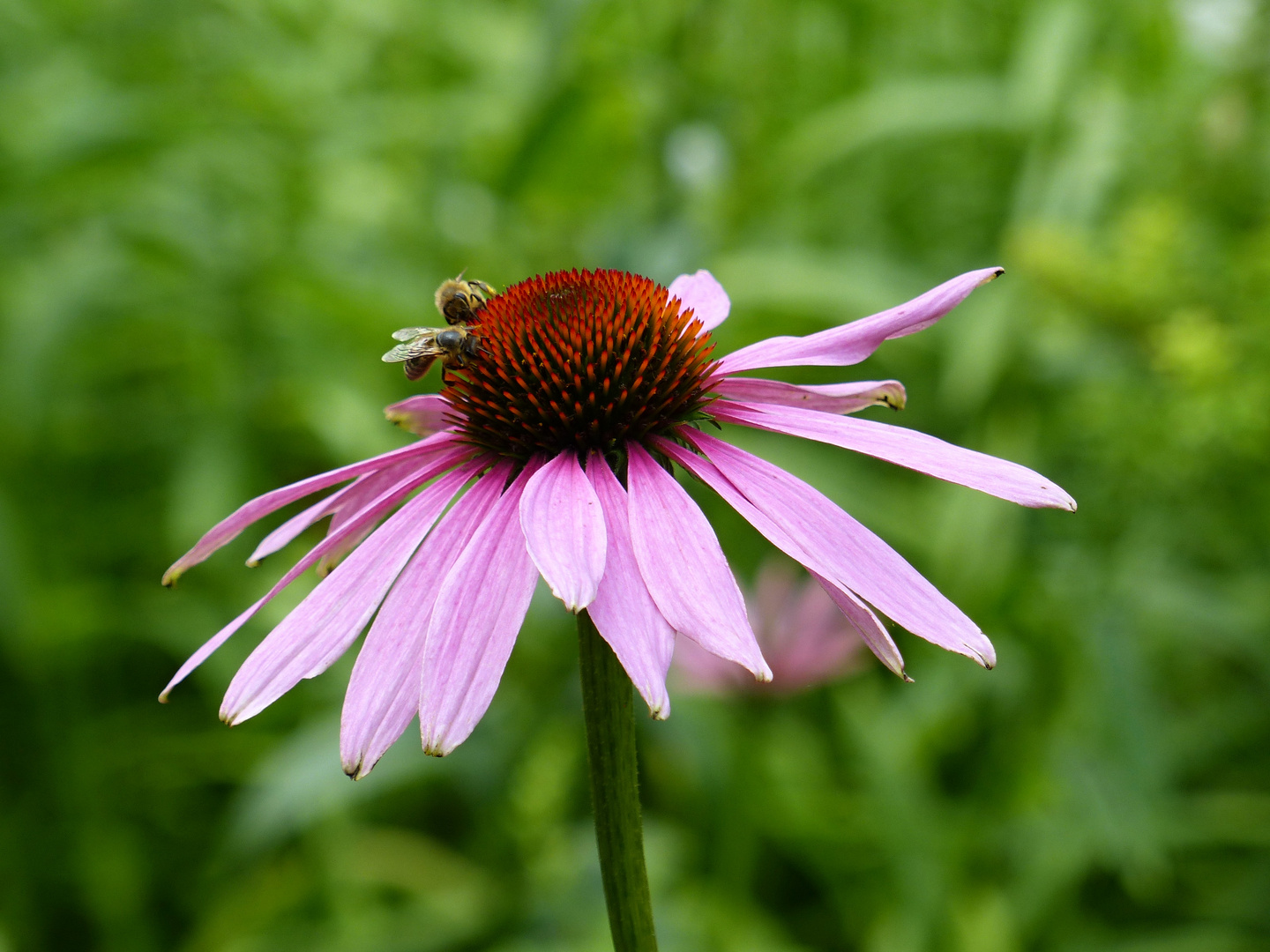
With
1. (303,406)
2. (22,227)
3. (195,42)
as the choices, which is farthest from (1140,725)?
(195,42)

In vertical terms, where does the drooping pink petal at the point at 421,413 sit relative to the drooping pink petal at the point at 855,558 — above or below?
above

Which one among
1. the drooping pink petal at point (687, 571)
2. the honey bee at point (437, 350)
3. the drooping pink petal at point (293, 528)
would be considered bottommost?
the drooping pink petal at point (687, 571)

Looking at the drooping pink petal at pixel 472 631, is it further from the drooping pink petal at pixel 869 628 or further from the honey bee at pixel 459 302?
the honey bee at pixel 459 302

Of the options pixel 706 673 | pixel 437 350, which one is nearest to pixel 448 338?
pixel 437 350

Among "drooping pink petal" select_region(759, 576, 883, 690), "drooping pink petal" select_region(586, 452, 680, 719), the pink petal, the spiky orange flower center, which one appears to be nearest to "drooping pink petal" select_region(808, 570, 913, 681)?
"drooping pink petal" select_region(586, 452, 680, 719)

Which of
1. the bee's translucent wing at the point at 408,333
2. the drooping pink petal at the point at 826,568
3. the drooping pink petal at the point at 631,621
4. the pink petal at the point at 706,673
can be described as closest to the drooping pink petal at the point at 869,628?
the drooping pink petal at the point at 826,568

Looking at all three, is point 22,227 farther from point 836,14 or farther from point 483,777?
point 836,14
